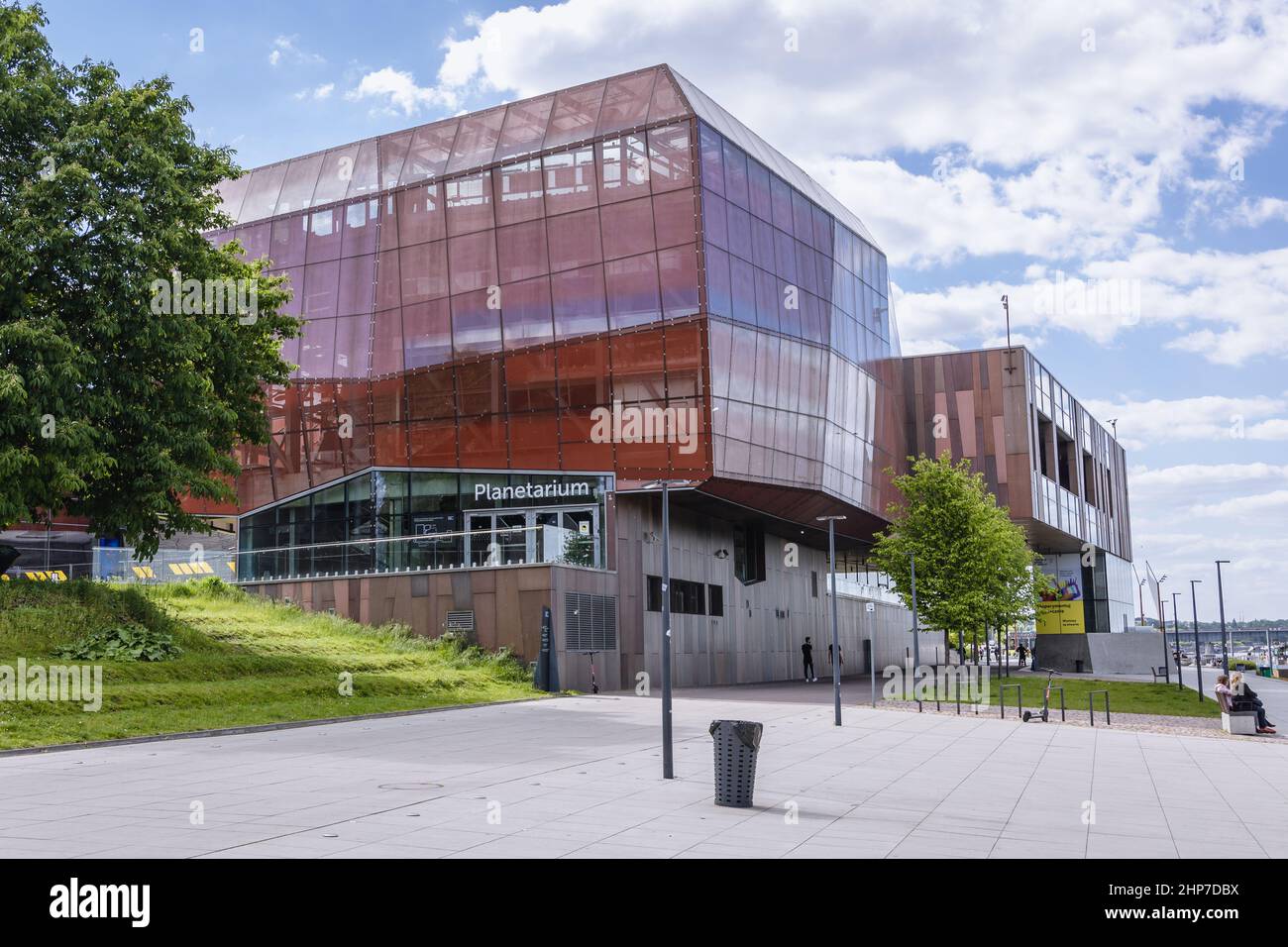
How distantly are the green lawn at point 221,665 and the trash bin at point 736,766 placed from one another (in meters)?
11.6

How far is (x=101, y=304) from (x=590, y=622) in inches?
699

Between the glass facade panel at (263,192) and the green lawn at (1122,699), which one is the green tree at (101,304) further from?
the green lawn at (1122,699)

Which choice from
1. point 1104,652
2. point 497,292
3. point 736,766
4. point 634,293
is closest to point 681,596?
point 634,293

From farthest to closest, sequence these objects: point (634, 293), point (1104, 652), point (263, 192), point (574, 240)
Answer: point (1104, 652) → point (263, 192) → point (574, 240) → point (634, 293)

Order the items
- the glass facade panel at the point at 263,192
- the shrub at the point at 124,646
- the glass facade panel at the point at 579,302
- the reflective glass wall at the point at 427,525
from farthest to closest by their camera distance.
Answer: the glass facade panel at the point at 263,192 → the glass facade panel at the point at 579,302 → the reflective glass wall at the point at 427,525 → the shrub at the point at 124,646

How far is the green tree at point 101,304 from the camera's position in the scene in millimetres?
24594

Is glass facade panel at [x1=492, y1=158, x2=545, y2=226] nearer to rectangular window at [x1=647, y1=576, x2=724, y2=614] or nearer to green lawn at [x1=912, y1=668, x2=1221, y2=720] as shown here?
rectangular window at [x1=647, y1=576, x2=724, y2=614]

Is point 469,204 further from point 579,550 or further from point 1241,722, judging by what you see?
point 1241,722

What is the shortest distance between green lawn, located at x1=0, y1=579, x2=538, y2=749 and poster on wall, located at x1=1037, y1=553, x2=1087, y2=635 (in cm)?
5345

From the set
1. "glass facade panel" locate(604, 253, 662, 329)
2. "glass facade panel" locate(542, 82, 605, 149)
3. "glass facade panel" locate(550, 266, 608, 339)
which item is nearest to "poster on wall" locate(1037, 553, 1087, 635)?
"glass facade panel" locate(604, 253, 662, 329)

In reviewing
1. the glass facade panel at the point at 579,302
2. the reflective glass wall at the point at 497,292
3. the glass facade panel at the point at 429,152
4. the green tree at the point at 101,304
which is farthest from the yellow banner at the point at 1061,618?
the green tree at the point at 101,304

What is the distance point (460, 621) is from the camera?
36.4m

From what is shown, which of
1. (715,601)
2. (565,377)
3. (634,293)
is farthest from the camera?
(715,601)
